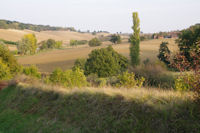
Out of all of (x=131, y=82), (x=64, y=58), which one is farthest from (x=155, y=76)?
(x=64, y=58)

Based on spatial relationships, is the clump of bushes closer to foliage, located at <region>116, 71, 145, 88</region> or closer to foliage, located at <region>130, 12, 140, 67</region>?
foliage, located at <region>116, 71, 145, 88</region>

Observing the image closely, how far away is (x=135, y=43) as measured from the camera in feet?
153

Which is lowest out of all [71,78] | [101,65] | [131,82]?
[101,65]

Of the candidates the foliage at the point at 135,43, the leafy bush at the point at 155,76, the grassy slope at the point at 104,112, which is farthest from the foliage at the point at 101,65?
the grassy slope at the point at 104,112

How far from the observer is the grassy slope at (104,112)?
4527mm

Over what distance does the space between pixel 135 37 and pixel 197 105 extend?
1728 inches

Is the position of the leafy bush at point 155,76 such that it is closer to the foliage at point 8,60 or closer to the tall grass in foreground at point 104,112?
the tall grass in foreground at point 104,112

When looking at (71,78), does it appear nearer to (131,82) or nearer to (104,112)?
(131,82)

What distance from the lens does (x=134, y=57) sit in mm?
46188

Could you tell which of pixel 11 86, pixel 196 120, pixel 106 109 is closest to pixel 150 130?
pixel 196 120

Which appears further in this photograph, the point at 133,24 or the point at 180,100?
the point at 133,24

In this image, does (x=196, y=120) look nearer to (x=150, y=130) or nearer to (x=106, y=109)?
(x=150, y=130)

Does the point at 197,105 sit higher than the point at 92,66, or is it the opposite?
the point at 197,105

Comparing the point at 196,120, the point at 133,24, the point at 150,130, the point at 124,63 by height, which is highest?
the point at 133,24
